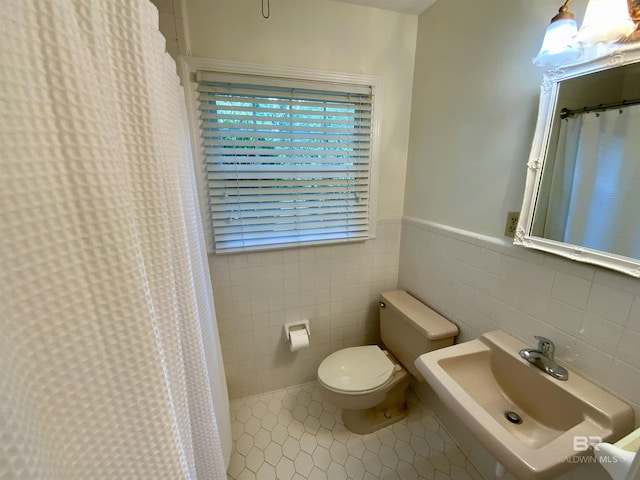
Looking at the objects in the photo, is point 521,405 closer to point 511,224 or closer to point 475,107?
point 511,224

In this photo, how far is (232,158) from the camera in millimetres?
1386

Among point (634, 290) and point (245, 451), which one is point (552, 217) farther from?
point (245, 451)

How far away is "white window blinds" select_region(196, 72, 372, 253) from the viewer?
1348 millimetres

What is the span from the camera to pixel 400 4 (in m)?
1.41

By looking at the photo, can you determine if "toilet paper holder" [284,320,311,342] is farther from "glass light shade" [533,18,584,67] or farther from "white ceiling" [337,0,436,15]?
"white ceiling" [337,0,436,15]

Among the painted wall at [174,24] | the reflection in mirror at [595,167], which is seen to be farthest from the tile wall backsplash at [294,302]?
the painted wall at [174,24]

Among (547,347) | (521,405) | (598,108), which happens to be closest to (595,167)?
(598,108)

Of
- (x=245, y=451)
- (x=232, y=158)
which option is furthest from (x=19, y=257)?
(x=245, y=451)

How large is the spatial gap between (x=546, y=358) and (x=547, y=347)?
0.04 metres

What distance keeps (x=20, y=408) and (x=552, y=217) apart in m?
1.37

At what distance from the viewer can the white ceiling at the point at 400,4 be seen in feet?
4.52

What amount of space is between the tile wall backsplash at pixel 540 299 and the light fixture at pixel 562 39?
2.18 feet

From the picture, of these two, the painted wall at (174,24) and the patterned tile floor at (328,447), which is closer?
the painted wall at (174,24)

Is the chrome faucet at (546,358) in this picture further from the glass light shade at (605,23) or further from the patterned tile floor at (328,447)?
the glass light shade at (605,23)
